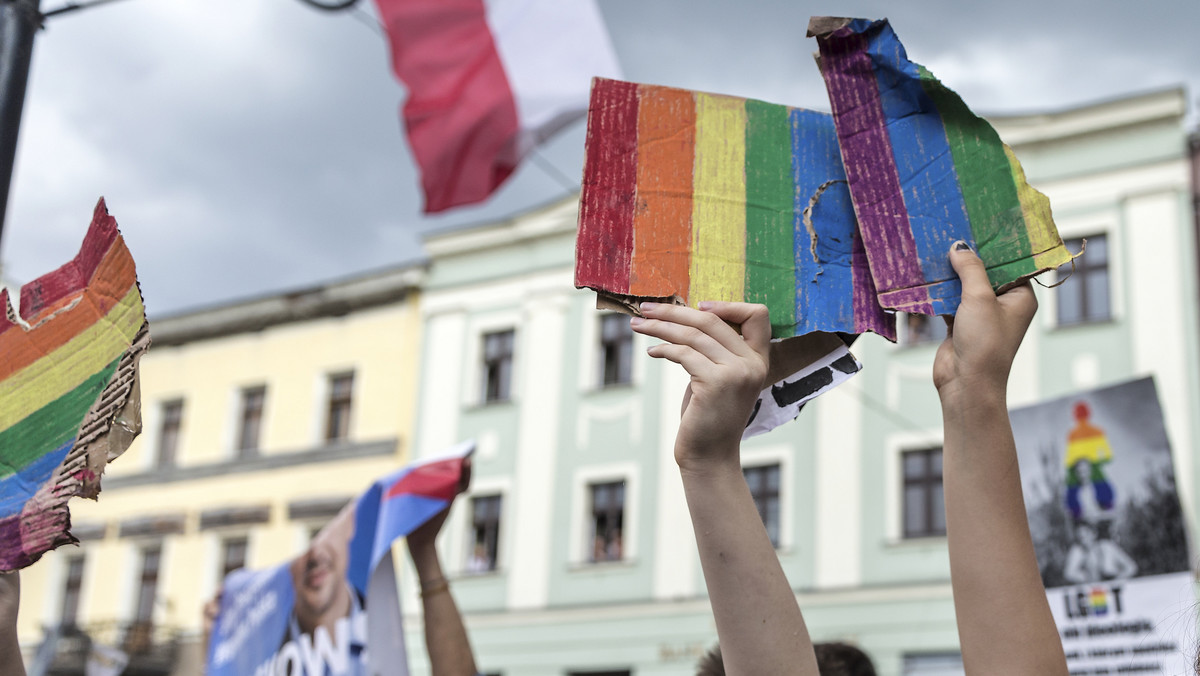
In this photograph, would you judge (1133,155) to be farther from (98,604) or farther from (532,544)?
(98,604)

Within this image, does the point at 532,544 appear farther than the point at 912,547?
Yes

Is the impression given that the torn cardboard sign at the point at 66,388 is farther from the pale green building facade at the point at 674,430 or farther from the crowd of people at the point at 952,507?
the pale green building facade at the point at 674,430

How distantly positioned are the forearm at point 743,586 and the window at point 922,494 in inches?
670

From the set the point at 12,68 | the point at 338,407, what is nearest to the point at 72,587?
the point at 338,407

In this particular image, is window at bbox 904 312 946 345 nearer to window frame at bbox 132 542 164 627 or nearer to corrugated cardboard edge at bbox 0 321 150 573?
window frame at bbox 132 542 164 627

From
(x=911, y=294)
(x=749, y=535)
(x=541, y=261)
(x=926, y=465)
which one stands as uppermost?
(x=541, y=261)

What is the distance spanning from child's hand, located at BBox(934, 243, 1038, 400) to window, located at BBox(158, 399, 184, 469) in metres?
26.4

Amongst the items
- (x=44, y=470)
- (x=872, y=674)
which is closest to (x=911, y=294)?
(x=44, y=470)

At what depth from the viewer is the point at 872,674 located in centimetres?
289

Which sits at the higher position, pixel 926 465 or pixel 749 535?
pixel 926 465

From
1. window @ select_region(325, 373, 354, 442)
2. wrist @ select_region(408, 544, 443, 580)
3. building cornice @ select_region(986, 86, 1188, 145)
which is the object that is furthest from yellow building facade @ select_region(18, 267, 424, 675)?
wrist @ select_region(408, 544, 443, 580)

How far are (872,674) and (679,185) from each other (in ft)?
4.91

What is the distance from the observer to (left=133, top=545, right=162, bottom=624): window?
25500 millimetres

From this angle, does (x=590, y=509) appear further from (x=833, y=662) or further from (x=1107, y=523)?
(x=833, y=662)
